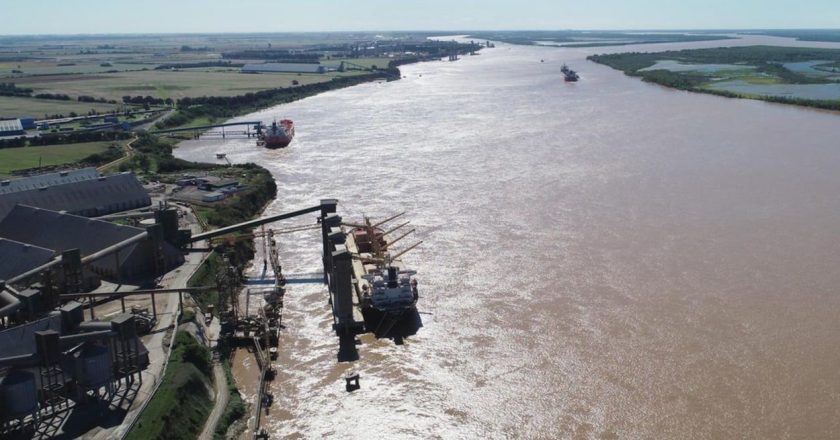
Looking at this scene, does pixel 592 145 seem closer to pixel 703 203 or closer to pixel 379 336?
pixel 703 203

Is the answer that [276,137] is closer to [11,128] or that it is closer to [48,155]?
[48,155]

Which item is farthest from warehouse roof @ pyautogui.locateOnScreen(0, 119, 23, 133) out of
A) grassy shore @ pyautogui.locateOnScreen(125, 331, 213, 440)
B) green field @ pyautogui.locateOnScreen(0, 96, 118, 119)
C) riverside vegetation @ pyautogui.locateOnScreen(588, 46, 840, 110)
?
riverside vegetation @ pyautogui.locateOnScreen(588, 46, 840, 110)

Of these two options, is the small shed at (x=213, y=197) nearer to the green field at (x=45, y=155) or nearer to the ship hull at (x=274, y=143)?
the green field at (x=45, y=155)

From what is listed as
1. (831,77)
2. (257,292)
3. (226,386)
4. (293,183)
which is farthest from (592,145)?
(831,77)

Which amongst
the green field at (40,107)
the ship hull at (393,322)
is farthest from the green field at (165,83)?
the ship hull at (393,322)

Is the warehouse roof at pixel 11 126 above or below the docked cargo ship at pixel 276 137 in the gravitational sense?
above

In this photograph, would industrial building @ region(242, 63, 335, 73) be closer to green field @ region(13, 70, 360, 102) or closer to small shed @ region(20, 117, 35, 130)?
green field @ region(13, 70, 360, 102)
